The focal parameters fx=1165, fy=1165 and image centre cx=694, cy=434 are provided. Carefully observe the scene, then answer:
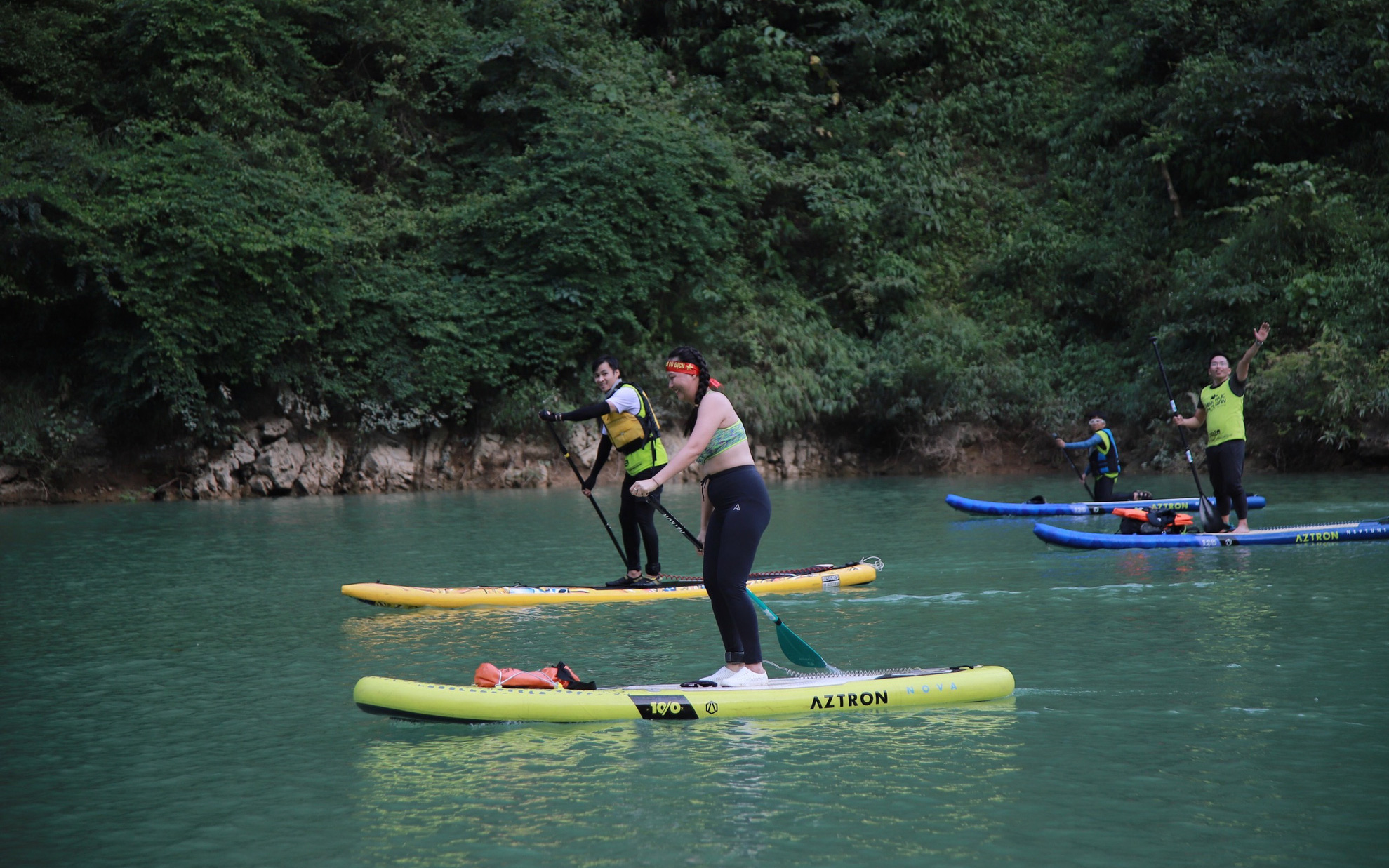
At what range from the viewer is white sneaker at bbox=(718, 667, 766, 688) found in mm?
5758

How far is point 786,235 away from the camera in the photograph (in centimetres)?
2961

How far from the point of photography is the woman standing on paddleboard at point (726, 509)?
18.9 feet

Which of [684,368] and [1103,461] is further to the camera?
[1103,461]

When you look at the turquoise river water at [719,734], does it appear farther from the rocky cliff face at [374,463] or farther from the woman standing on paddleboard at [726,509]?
the rocky cliff face at [374,463]

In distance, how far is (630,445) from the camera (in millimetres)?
9531

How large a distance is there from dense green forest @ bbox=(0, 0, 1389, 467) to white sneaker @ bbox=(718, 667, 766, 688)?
18301 mm

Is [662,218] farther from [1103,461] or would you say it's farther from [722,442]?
[722,442]

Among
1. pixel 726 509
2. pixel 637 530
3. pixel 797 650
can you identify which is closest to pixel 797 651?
pixel 797 650

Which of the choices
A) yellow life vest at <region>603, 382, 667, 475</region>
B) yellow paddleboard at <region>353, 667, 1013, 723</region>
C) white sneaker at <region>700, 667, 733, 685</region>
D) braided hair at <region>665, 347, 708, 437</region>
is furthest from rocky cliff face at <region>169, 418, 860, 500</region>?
yellow paddleboard at <region>353, 667, 1013, 723</region>

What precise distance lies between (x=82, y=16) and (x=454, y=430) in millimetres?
11275

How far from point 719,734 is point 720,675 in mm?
538

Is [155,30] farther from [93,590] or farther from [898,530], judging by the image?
[898,530]

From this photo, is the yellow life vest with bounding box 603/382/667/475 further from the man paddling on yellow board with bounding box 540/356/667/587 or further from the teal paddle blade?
the teal paddle blade

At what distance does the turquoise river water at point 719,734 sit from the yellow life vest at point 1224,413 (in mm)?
1172
